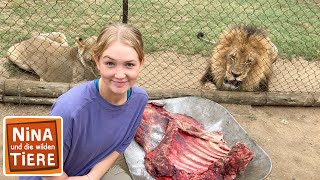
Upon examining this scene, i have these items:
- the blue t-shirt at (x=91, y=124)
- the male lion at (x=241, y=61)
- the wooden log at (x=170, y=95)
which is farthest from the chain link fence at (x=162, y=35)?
the blue t-shirt at (x=91, y=124)

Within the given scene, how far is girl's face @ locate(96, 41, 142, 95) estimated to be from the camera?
229 cm

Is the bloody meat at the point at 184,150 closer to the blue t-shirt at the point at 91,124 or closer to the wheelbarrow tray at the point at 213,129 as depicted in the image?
the wheelbarrow tray at the point at 213,129

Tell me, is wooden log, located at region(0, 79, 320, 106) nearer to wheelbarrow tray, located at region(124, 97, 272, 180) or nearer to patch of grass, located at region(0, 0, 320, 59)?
A: wheelbarrow tray, located at region(124, 97, 272, 180)

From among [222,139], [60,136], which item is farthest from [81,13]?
[60,136]

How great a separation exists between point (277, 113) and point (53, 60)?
2.66 m

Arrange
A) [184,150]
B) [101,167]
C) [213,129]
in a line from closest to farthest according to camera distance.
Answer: [101,167]
[184,150]
[213,129]

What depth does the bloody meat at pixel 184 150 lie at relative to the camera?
11.9ft

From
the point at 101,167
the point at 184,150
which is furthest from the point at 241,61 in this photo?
the point at 101,167

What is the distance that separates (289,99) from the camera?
5.24 meters

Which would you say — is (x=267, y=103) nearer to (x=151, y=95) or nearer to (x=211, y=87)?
(x=211, y=87)

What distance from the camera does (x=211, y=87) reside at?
542cm

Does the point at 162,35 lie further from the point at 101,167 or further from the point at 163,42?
the point at 101,167

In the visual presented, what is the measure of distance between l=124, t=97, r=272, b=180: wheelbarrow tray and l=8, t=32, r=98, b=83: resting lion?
126 centimetres

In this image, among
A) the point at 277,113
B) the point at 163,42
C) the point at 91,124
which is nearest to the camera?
the point at 91,124
